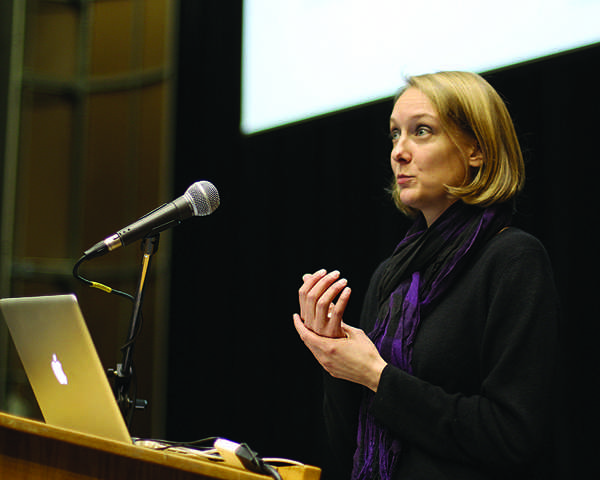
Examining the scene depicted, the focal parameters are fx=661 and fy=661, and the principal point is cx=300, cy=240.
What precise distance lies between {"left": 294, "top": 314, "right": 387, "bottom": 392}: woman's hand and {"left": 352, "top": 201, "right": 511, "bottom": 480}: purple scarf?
0.09 m

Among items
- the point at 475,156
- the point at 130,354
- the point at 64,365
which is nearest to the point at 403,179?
the point at 475,156

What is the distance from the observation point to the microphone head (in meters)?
1.31

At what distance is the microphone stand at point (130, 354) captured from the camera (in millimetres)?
1226

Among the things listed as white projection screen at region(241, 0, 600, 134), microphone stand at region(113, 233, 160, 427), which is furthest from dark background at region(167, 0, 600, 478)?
microphone stand at region(113, 233, 160, 427)

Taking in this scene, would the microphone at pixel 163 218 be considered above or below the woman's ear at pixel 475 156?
below

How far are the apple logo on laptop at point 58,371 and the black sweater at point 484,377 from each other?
1.78 ft

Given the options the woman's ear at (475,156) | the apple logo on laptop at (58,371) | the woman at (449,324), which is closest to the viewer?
the apple logo on laptop at (58,371)

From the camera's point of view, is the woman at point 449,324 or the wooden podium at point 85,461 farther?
the woman at point 449,324

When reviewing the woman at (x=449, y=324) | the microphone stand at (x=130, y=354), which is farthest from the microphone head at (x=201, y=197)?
the woman at (x=449, y=324)

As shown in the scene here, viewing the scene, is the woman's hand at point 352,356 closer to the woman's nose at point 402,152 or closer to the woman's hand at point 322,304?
the woman's hand at point 322,304

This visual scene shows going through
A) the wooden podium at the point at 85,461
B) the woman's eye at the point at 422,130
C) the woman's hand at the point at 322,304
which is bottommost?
the wooden podium at the point at 85,461

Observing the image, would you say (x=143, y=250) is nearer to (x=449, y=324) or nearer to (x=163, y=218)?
(x=163, y=218)

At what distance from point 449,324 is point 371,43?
1.46 meters

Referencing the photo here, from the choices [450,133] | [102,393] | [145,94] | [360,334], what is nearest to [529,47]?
[450,133]
